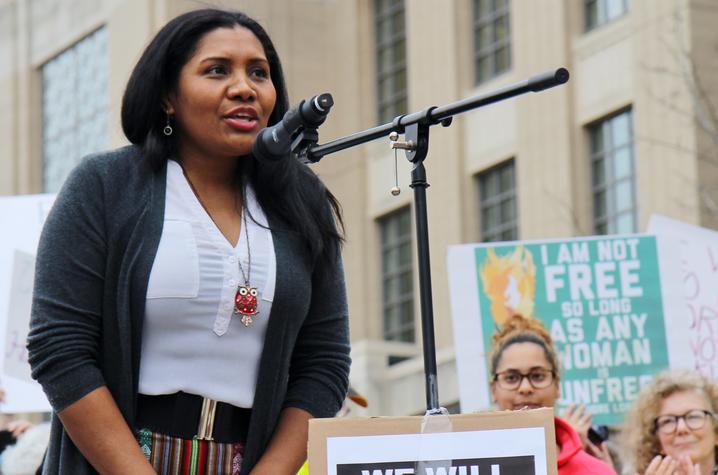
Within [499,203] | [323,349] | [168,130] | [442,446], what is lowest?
[442,446]

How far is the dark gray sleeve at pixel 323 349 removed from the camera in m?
4.08

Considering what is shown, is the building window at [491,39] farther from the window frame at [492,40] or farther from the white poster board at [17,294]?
the white poster board at [17,294]

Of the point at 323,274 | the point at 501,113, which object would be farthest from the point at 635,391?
the point at 501,113

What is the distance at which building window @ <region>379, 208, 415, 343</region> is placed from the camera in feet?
93.6

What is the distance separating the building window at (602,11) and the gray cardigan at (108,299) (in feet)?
66.5

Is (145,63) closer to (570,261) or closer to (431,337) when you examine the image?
(431,337)

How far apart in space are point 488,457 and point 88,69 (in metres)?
30.9

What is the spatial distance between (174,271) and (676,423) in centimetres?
362

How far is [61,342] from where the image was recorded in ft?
12.3

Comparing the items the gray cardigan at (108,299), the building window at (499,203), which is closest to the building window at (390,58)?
the building window at (499,203)

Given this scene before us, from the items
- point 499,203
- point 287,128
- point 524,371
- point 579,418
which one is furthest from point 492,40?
point 287,128

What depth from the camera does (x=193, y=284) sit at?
382 cm

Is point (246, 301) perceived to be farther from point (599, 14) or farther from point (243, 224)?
point (599, 14)

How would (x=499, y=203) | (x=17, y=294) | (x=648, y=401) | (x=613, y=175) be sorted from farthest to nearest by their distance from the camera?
(x=499, y=203) < (x=613, y=175) < (x=17, y=294) < (x=648, y=401)
